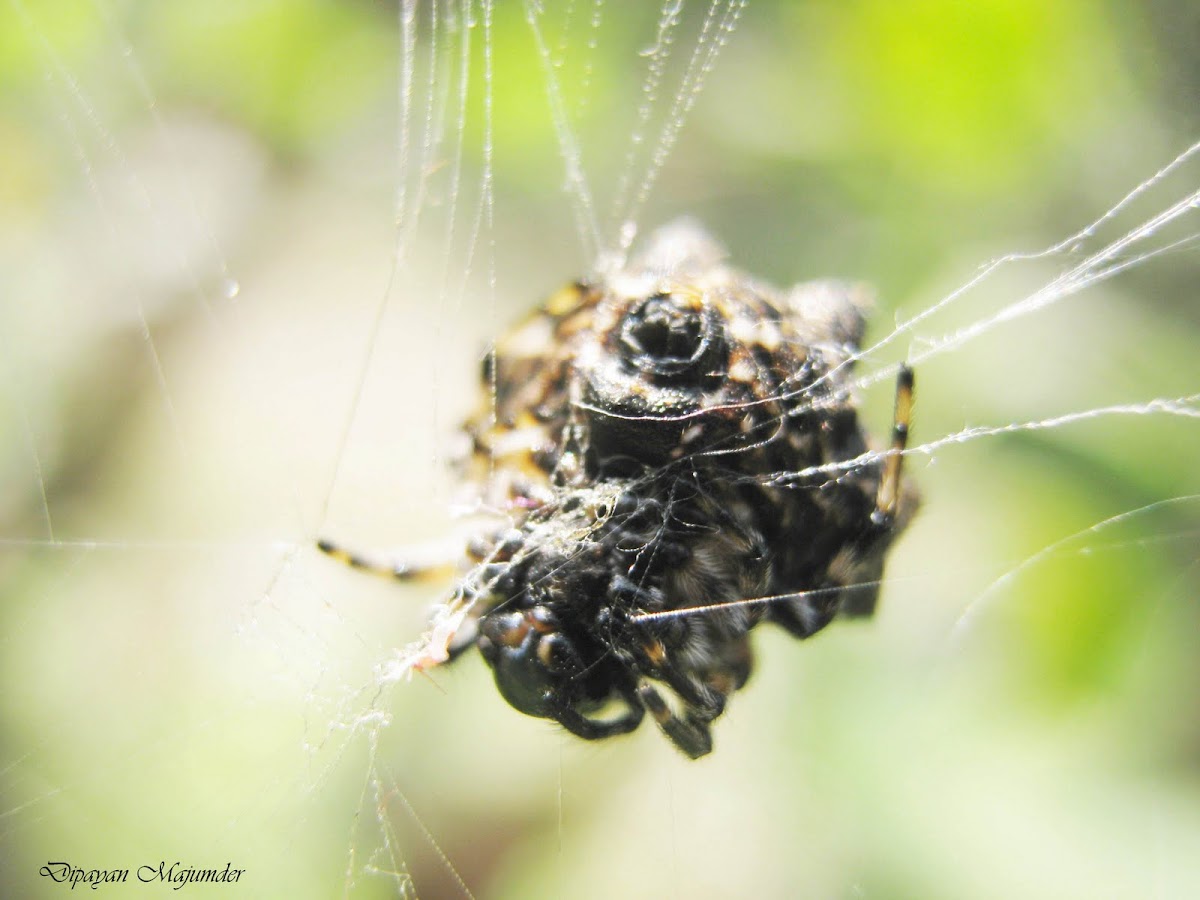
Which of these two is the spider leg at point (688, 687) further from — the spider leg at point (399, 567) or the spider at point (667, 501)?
the spider leg at point (399, 567)

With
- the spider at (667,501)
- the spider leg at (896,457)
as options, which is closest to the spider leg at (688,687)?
the spider at (667,501)

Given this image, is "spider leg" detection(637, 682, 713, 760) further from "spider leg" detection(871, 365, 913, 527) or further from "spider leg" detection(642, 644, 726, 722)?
"spider leg" detection(871, 365, 913, 527)

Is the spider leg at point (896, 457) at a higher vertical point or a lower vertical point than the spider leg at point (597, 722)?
higher

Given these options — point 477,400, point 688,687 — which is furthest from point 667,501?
point 477,400

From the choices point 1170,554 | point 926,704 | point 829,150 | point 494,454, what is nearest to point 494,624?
point 494,454

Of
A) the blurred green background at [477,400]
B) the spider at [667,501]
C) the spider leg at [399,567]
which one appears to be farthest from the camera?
the blurred green background at [477,400]

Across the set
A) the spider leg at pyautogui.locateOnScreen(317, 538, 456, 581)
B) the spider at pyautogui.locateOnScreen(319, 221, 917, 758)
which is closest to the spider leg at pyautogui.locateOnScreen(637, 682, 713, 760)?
the spider at pyautogui.locateOnScreen(319, 221, 917, 758)

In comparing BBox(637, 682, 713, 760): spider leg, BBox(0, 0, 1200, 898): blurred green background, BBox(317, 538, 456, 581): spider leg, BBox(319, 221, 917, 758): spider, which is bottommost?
BBox(0, 0, 1200, 898): blurred green background

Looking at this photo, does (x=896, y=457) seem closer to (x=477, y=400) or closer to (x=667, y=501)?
(x=667, y=501)
